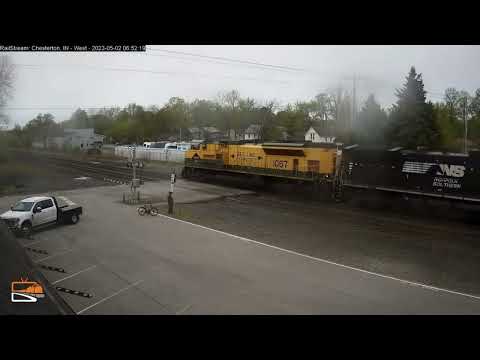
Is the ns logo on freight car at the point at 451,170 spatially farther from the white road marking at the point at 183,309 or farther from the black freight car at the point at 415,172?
the white road marking at the point at 183,309

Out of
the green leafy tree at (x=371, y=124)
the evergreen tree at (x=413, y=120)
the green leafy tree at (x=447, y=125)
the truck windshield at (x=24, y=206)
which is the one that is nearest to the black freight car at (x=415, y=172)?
the green leafy tree at (x=371, y=124)

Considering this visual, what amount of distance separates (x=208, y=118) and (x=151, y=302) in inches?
2047

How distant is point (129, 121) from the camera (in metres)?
29.8

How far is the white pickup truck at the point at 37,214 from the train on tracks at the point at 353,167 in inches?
530

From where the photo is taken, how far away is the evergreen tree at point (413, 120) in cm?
1141

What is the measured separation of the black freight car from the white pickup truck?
14294mm

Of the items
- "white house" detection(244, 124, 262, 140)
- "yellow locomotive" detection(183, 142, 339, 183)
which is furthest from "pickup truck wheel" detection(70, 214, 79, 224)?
"white house" detection(244, 124, 262, 140)

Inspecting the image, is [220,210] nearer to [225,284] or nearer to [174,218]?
[174,218]

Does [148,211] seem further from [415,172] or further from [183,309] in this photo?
[415,172]

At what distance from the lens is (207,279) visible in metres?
8.59

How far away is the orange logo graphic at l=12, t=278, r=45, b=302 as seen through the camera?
3045 mm

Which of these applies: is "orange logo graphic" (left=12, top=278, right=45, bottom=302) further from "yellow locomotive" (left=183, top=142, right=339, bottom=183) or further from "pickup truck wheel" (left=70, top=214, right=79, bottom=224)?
"yellow locomotive" (left=183, top=142, right=339, bottom=183)
